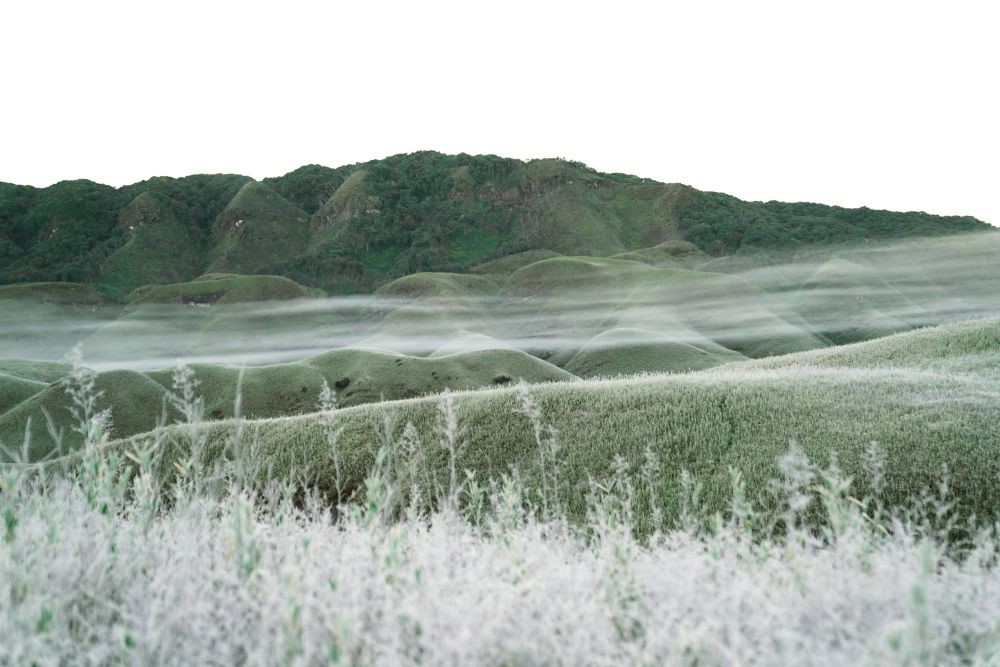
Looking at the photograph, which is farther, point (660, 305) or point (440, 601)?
point (660, 305)

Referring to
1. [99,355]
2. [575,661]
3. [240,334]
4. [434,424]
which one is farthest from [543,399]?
[240,334]

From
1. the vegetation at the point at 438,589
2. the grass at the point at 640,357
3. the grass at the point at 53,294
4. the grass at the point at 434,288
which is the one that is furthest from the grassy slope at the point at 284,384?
the grass at the point at 53,294

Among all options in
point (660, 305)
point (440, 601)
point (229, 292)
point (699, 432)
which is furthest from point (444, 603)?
point (229, 292)

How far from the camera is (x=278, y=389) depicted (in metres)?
54.6

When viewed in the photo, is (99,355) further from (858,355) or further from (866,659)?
(866,659)

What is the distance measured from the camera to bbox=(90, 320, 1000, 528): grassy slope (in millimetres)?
12030

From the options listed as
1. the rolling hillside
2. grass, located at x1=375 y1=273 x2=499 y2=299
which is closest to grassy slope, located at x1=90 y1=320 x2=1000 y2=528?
the rolling hillside

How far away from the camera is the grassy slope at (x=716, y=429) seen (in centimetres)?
1203

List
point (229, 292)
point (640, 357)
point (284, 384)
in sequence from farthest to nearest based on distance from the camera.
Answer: point (229, 292) < point (640, 357) < point (284, 384)

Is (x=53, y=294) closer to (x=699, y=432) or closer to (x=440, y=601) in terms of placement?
(x=699, y=432)

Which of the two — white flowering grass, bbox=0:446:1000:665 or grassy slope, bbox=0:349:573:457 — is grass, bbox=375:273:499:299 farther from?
white flowering grass, bbox=0:446:1000:665

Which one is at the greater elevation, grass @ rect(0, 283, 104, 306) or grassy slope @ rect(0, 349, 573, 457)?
grass @ rect(0, 283, 104, 306)

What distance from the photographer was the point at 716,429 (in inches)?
547

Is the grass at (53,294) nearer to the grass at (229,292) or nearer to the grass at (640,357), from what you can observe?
the grass at (229,292)
